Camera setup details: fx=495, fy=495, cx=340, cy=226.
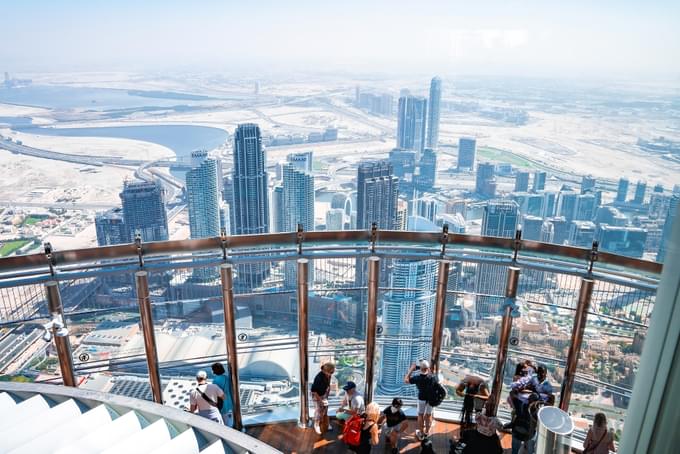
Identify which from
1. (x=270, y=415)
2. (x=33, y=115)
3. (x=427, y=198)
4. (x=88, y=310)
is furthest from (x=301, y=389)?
(x=33, y=115)

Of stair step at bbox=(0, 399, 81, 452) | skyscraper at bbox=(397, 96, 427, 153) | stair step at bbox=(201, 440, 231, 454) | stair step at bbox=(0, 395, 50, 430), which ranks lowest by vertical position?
stair step at bbox=(0, 395, 50, 430)

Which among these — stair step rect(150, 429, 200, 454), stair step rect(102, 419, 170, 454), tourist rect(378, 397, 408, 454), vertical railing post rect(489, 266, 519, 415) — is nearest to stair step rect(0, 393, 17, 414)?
stair step rect(102, 419, 170, 454)

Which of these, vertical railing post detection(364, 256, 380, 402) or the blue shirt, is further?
vertical railing post detection(364, 256, 380, 402)

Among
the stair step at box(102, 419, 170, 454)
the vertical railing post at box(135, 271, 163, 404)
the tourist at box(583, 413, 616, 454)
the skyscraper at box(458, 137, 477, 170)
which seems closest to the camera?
the stair step at box(102, 419, 170, 454)

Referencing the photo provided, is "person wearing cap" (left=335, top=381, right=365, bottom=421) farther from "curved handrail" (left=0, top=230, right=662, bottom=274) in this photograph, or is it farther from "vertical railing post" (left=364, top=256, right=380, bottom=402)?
"curved handrail" (left=0, top=230, right=662, bottom=274)

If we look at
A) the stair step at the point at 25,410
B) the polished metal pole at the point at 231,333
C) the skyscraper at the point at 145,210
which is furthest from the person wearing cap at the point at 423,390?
the stair step at the point at 25,410

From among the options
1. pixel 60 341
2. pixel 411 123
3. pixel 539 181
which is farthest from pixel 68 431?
pixel 411 123

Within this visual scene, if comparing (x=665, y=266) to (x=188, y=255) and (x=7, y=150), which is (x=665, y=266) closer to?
(x=188, y=255)
